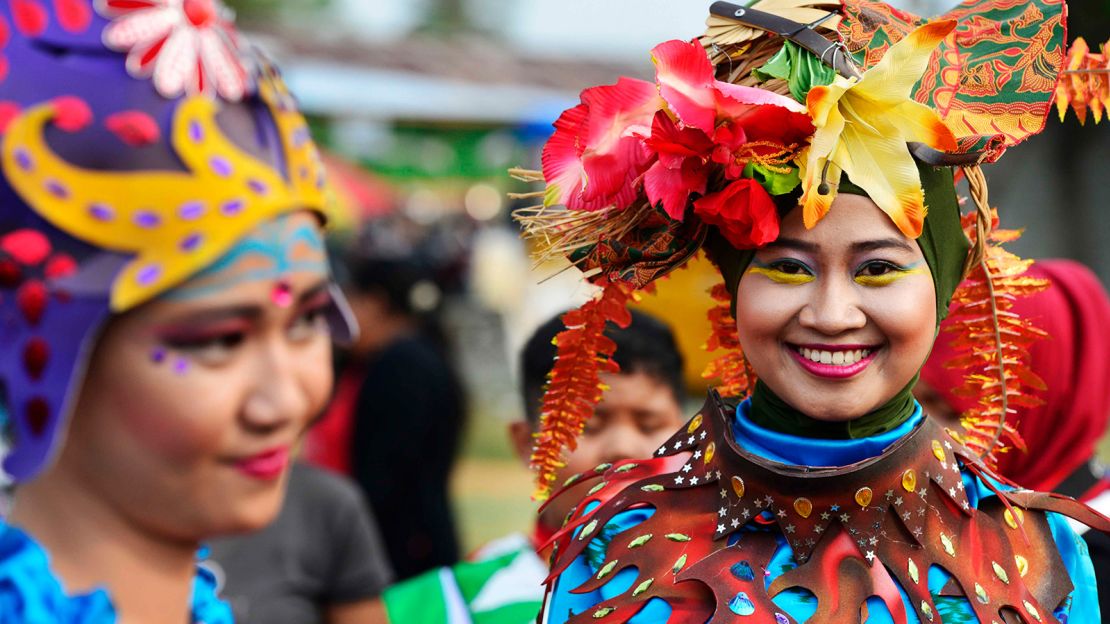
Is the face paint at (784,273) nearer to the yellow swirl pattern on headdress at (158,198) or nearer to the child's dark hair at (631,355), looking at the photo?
the yellow swirl pattern on headdress at (158,198)

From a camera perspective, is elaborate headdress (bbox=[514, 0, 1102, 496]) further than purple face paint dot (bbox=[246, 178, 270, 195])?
No

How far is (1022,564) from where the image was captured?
87.5 inches

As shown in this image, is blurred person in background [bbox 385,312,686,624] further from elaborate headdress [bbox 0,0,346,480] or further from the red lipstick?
elaborate headdress [bbox 0,0,346,480]

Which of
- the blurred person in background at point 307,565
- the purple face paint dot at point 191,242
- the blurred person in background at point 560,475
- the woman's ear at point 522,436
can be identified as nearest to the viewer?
the purple face paint dot at point 191,242

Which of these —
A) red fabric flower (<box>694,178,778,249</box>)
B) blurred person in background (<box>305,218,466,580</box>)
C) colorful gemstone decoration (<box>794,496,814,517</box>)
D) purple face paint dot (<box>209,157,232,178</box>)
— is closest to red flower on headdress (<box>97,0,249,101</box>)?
purple face paint dot (<box>209,157,232,178</box>)

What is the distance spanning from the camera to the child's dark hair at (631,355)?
3.43m

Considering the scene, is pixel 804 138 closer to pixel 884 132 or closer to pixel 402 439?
pixel 884 132

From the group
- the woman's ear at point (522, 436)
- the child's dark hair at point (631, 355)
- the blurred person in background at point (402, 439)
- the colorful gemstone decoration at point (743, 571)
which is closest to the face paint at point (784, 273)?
the colorful gemstone decoration at point (743, 571)

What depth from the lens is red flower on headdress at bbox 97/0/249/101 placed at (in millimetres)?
2221

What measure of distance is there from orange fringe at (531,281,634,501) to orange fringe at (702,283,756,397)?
170 millimetres

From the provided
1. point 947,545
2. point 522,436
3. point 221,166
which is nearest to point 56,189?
point 221,166

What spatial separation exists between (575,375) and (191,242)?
786mm

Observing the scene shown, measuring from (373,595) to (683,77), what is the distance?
2.20 metres

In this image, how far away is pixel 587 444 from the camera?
10.7 ft
